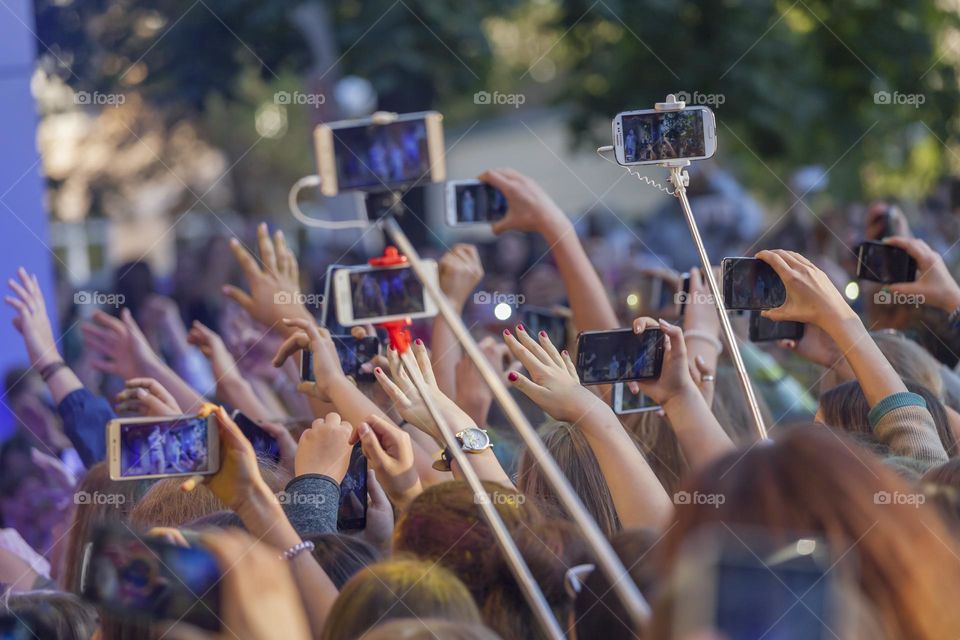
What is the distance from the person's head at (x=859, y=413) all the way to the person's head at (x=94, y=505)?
1655 mm

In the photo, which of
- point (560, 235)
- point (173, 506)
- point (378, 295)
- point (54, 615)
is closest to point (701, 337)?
point (560, 235)

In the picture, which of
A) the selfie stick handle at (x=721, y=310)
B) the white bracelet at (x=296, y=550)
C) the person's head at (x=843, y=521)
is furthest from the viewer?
the selfie stick handle at (x=721, y=310)

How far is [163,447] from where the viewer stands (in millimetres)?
2270

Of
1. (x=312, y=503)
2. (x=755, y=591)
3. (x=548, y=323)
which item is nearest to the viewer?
(x=755, y=591)

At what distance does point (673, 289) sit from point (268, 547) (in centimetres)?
235

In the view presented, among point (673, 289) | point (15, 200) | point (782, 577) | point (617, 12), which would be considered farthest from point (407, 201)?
point (782, 577)

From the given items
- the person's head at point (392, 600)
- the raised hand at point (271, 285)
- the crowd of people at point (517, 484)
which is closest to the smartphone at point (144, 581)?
the crowd of people at point (517, 484)

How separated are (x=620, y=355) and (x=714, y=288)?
26cm

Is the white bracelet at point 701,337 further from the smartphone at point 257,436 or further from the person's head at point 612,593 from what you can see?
the person's head at point 612,593

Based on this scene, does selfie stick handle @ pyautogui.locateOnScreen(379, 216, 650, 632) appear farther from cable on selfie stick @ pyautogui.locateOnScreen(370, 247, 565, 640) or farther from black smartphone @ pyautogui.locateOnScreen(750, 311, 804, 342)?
black smartphone @ pyautogui.locateOnScreen(750, 311, 804, 342)

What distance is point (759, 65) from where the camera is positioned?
8.27 meters

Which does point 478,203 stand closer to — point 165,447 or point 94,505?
point 94,505

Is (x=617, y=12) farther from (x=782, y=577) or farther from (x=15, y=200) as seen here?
(x=782, y=577)

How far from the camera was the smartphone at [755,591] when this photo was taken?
4.12 ft
